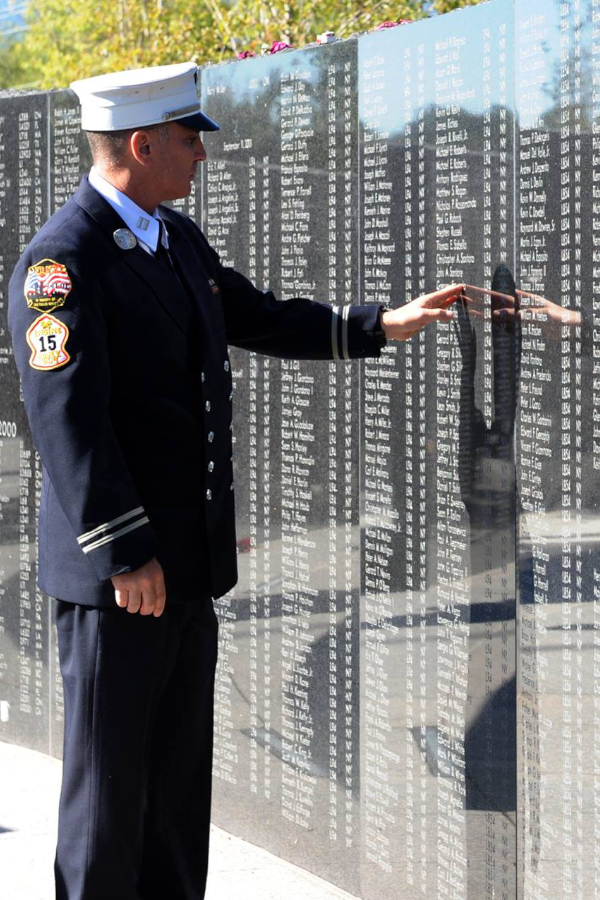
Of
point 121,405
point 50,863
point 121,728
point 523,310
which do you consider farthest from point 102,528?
point 50,863

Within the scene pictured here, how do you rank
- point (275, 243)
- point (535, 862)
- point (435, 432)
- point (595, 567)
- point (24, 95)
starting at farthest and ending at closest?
point (24, 95)
point (275, 243)
point (435, 432)
point (535, 862)
point (595, 567)

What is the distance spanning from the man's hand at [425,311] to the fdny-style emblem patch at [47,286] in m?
0.84

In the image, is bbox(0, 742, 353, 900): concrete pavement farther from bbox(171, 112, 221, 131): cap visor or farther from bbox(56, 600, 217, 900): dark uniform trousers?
bbox(171, 112, 221, 131): cap visor

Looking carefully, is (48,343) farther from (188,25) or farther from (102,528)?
(188,25)

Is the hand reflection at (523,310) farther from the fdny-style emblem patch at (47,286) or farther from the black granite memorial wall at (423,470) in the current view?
the fdny-style emblem patch at (47,286)

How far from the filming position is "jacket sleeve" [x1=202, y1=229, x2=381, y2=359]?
328 centimetres

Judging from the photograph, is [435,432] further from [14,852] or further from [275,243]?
[14,852]

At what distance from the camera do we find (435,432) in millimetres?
3287

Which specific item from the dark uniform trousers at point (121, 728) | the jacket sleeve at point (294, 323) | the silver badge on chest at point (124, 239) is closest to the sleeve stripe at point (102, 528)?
the dark uniform trousers at point (121, 728)

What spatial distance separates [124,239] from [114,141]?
0.69ft

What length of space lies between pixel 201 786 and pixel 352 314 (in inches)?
45.4

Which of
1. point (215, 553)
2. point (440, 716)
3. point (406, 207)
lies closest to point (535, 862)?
point (440, 716)

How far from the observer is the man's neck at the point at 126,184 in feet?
9.46

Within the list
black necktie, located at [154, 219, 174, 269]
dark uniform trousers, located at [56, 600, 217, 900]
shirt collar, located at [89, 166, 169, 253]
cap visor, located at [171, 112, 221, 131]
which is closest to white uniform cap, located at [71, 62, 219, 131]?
cap visor, located at [171, 112, 221, 131]
